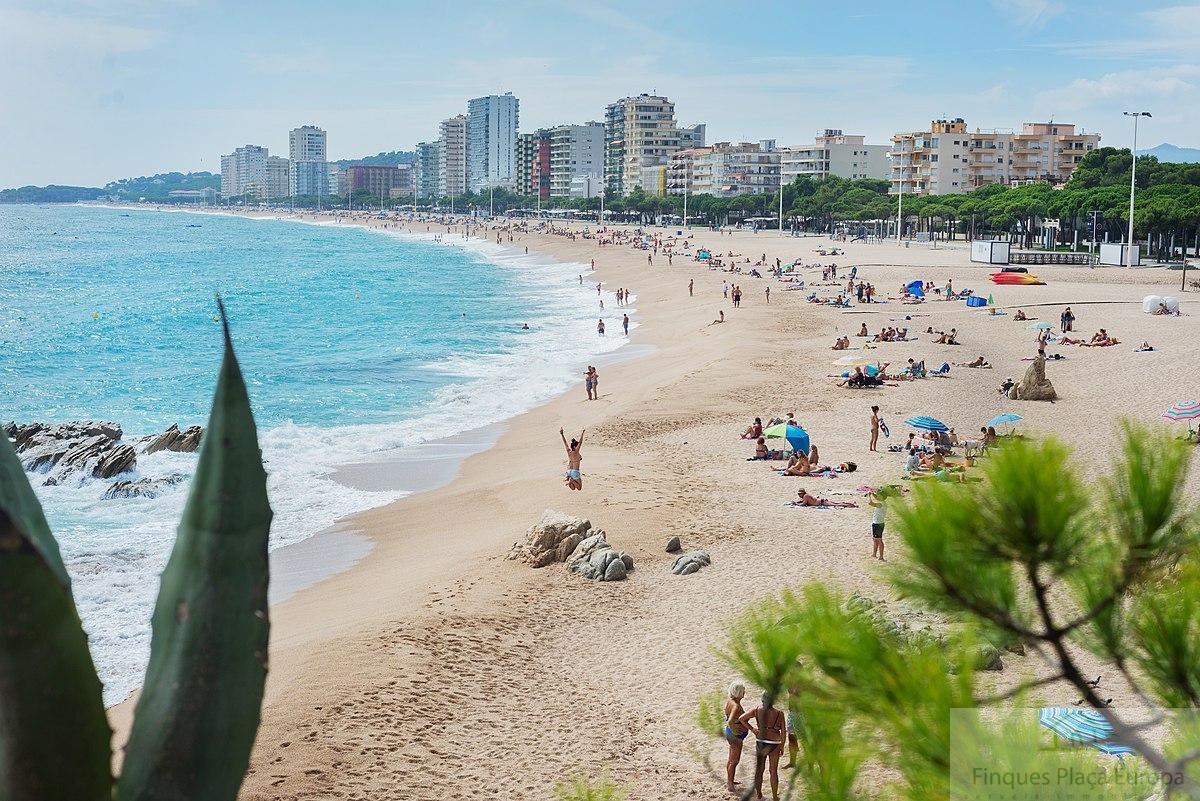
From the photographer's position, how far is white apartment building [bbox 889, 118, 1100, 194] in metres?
117

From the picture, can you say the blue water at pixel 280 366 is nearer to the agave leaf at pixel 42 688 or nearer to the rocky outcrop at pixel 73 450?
the rocky outcrop at pixel 73 450

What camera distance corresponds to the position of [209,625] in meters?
2.92

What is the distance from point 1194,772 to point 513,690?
28.8 feet

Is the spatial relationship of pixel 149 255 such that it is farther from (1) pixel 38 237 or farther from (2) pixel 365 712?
(2) pixel 365 712

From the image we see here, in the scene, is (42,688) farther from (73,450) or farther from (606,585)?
(73,450)

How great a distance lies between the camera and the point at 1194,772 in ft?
9.71

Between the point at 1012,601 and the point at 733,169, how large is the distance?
165262 mm

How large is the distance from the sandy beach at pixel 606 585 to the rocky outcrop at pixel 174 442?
5091 mm

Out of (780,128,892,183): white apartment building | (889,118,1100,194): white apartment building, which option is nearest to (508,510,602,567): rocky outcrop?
(889,118,1100,194): white apartment building

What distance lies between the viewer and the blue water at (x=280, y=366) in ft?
61.8

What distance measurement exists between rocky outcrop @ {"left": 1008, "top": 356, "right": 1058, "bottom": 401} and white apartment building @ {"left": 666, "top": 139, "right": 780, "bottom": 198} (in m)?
138

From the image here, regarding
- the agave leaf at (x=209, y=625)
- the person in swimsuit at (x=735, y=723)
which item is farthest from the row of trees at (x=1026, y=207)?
the agave leaf at (x=209, y=625)

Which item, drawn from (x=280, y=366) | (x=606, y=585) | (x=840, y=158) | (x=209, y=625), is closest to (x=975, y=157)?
(x=840, y=158)

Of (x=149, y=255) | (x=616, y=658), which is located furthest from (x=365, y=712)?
(x=149, y=255)
